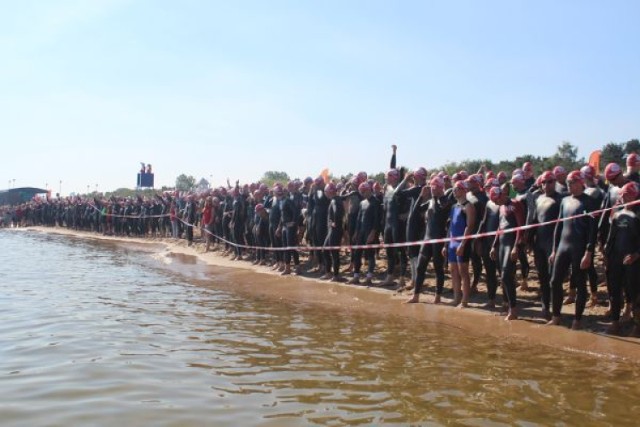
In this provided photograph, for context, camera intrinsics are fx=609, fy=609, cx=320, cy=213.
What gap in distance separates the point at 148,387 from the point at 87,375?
0.78 metres

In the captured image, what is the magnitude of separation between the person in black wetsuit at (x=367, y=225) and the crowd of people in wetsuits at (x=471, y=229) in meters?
0.02

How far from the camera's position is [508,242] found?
28.5 ft

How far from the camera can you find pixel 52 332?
767 cm

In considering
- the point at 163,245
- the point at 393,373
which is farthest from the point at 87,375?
the point at 163,245

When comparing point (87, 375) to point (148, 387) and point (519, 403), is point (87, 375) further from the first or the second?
point (519, 403)

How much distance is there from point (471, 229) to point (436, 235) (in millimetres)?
839

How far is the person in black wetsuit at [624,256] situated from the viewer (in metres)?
7.42

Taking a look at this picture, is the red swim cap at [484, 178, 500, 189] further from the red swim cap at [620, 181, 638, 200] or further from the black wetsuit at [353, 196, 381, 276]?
the red swim cap at [620, 181, 638, 200]

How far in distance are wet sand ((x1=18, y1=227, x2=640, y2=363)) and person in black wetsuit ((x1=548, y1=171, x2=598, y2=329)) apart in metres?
0.37

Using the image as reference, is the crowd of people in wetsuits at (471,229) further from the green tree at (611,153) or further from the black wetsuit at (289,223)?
the green tree at (611,153)

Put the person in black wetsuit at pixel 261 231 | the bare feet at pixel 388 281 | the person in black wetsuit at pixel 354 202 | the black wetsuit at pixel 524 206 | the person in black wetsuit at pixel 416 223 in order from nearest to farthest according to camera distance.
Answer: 1. the black wetsuit at pixel 524 206
2. the person in black wetsuit at pixel 416 223
3. the bare feet at pixel 388 281
4. the person in black wetsuit at pixel 354 202
5. the person in black wetsuit at pixel 261 231

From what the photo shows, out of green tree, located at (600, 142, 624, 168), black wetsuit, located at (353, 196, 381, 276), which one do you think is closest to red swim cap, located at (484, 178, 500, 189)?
black wetsuit, located at (353, 196, 381, 276)

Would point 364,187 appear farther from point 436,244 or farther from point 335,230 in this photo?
point 436,244

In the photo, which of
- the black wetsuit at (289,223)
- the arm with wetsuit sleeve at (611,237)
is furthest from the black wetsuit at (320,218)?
the arm with wetsuit sleeve at (611,237)
